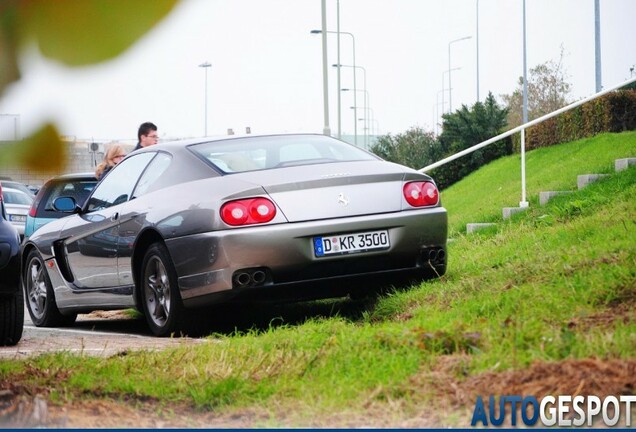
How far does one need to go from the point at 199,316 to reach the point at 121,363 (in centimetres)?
192

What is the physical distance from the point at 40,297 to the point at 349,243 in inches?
152

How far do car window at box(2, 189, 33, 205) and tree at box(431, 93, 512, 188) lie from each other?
29.4 meters

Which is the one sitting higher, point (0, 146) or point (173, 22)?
point (173, 22)

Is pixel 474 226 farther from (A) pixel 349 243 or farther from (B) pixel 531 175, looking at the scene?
(A) pixel 349 243

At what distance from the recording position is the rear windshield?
26.0ft

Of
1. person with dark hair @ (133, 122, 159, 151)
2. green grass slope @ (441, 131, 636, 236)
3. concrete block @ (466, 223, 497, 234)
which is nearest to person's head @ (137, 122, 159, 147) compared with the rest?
person with dark hair @ (133, 122, 159, 151)

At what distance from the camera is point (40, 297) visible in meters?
10.1

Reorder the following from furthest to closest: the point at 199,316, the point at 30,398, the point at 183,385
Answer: the point at 199,316
the point at 183,385
the point at 30,398

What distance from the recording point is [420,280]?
26.6 feet

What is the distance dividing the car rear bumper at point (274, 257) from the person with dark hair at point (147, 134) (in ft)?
17.9

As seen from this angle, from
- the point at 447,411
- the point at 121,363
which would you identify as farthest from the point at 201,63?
the point at 121,363

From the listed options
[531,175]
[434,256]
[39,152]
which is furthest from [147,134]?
[531,175]

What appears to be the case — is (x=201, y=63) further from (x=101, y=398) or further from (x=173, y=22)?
(x=101, y=398)

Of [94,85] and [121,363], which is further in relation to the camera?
[121,363]
